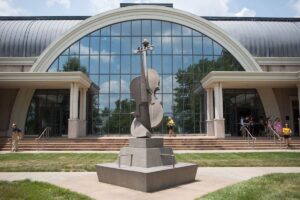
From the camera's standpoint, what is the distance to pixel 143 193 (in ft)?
23.8

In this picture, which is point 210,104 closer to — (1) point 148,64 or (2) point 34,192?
(1) point 148,64

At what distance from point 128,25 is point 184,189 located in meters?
24.3

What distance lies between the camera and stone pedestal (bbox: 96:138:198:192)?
7543mm

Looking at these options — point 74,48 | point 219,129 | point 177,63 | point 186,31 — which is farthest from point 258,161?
point 74,48

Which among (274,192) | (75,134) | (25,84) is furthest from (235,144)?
(25,84)

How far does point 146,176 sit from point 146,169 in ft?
2.00

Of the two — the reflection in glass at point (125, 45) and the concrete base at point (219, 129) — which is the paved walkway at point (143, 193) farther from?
the reflection in glass at point (125, 45)

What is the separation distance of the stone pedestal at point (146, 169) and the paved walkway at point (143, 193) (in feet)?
0.69

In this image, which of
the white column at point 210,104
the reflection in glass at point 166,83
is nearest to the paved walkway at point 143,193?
the white column at point 210,104

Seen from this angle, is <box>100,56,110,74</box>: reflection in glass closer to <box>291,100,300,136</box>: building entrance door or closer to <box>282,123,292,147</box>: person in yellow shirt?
<box>282,123,292,147</box>: person in yellow shirt

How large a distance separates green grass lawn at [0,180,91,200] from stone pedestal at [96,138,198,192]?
136cm

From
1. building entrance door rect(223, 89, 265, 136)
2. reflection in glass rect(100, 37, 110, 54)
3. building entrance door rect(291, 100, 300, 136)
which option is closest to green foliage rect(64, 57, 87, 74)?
reflection in glass rect(100, 37, 110, 54)

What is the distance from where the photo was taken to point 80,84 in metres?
24.9

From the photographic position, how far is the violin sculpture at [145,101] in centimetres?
931
